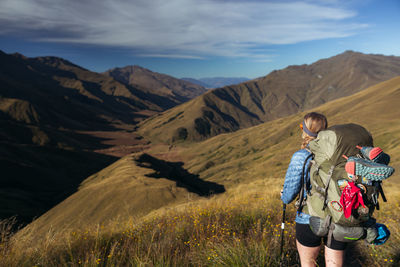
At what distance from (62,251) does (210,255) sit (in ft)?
9.26

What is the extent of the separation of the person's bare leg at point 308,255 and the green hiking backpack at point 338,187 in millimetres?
360

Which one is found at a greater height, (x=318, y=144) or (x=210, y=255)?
(x=318, y=144)

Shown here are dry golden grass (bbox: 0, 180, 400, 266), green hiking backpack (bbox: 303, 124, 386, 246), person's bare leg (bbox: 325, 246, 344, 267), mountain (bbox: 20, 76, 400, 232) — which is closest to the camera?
green hiking backpack (bbox: 303, 124, 386, 246)

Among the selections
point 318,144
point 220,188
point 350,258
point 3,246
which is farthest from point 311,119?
point 220,188

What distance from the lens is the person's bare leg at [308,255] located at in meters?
2.87

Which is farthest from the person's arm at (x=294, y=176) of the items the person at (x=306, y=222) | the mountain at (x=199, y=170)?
the mountain at (x=199, y=170)

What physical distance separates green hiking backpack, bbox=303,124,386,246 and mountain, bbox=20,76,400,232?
165 inches

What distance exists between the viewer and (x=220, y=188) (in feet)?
215

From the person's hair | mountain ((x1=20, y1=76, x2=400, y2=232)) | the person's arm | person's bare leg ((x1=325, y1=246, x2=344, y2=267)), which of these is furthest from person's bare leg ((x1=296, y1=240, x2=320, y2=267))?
mountain ((x1=20, y1=76, x2=400, y2=232))

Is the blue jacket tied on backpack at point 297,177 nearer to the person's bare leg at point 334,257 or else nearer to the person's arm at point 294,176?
the person's arm at point 294,176

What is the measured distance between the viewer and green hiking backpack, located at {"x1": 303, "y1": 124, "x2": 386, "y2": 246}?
2.47 meters

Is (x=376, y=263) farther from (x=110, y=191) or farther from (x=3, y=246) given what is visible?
(x=110, y=191)

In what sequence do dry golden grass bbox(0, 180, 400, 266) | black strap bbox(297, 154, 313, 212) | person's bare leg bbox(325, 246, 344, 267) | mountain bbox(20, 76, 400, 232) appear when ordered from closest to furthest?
person's bare leg bbox(325, 246, 344, 267)
black strap bbox(297, 154, 313, 212)
dry golden grass bbox(0, 180, 400, 266)
mountain bbox(20, 76, 400, 232)

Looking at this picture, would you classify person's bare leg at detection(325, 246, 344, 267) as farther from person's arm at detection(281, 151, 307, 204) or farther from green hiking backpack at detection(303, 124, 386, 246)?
person's arm at detection(281, 151, 307, 204)
